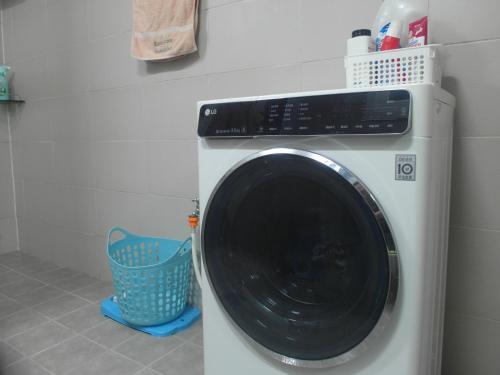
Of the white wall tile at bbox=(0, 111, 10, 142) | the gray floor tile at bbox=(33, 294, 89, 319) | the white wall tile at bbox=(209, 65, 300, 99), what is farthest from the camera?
the white wall tile at bbox=(0, 111, 10, 142)

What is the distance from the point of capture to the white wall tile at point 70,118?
216cm

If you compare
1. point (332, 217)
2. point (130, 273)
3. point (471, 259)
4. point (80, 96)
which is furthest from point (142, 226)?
point (471, 259)

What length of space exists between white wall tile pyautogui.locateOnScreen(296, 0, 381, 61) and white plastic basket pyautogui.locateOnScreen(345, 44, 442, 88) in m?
0.38

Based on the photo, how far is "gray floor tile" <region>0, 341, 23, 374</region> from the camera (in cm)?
144

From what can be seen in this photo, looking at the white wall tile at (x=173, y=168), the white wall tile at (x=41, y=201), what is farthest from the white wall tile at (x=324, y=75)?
the white wall tile at (x=41, y=201)

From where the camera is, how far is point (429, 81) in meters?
0.91

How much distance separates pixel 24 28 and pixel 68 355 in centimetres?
204

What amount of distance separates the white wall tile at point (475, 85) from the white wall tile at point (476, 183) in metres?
0.04

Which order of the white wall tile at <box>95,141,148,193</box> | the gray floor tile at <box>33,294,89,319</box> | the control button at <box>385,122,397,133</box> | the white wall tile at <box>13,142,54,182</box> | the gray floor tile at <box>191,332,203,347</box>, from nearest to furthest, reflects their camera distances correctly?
the control button at <box>385,122,397,133</box>, the gray floor tile at <box>191,332,203,347</box>, the gray floor tile at <box>33,294,89,319</box>, the white wall tile at <box>95,141,148,193</box>, the white wall tile at <box>13,142,54,182</box>

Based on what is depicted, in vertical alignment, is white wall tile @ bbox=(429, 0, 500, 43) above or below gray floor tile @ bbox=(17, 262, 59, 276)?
above

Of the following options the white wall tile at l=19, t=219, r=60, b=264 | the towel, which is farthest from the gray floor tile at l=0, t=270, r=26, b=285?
the towel

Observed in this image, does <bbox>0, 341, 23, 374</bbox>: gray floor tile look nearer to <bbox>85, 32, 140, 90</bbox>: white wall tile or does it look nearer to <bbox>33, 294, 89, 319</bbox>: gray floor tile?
<bbox>33, 294, 89, 319</bbox>: gray floor tile

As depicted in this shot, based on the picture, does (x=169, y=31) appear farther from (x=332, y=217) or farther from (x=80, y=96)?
(x=332, y=217)

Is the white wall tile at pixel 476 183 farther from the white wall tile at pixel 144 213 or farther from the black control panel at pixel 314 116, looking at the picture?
the white wall tile at pixel 144 213
